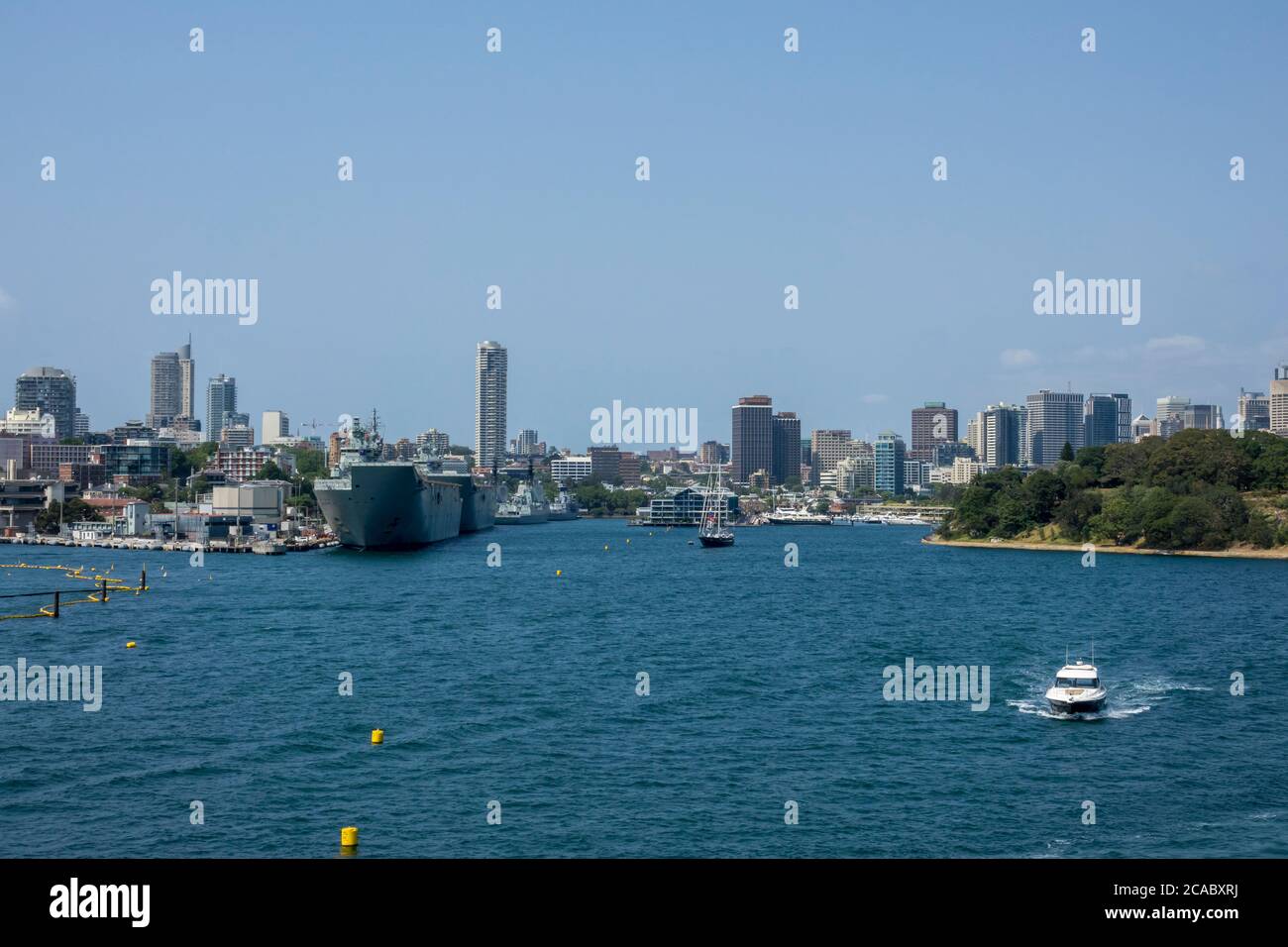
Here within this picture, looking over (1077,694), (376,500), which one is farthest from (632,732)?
(376,500)

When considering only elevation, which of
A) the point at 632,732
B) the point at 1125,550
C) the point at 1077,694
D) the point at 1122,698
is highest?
the point at 1077,694

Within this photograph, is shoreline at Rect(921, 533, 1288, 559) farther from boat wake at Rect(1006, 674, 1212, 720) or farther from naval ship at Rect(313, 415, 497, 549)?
boat wake at Rect(1006, 674, 1212, 720)

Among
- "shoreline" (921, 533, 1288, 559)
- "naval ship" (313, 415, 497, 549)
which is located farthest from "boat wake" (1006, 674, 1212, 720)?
"shoreline" (921, 533, 1288, 559)

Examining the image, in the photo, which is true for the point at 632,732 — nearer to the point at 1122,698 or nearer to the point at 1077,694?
the point at 1077,694

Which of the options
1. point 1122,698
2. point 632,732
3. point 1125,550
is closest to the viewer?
point 632,732

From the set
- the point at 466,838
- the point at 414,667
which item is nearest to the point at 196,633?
the point at 414,667

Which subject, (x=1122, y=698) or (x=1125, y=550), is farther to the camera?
(x=1125, y=550)
